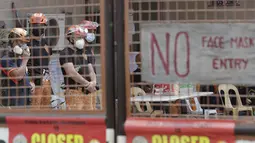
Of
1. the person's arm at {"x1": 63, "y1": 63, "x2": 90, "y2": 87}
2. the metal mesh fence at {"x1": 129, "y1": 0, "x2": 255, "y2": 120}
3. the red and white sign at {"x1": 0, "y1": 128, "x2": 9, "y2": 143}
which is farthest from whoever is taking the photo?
the person's arm at {"x1": 63, "y1": 63, "x2": 90, "y2": 87}

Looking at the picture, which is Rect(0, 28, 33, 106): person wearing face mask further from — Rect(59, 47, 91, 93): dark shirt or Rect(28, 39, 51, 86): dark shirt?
Rect(59, 47, 91, 93): dark shirt

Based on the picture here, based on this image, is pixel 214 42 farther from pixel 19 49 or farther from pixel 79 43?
pixel 19 49

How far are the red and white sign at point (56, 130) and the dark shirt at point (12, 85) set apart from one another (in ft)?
0.83

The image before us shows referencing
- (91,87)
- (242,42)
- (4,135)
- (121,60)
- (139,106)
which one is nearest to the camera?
(242,42)

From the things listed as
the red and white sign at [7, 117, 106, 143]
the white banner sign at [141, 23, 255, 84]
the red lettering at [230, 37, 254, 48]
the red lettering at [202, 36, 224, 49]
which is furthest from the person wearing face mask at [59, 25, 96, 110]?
the red lettering at [230, 37, 254, 48]

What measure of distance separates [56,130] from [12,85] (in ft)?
2.22

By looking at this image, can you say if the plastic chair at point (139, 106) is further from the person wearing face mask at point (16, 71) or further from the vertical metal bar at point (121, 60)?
the person wearing face mask at point (16, 71)

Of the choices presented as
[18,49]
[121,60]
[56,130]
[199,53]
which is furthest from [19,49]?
[199,53]

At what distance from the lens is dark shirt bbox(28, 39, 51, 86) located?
362 centimetres

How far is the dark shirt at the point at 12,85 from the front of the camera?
3654 millimetres

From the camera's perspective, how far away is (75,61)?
12.5ft

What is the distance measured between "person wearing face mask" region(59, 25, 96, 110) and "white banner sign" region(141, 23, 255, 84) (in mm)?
673

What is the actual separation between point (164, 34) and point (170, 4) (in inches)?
9.1

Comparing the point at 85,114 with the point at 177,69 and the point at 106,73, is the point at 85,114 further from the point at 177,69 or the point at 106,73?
the point at 177,69
